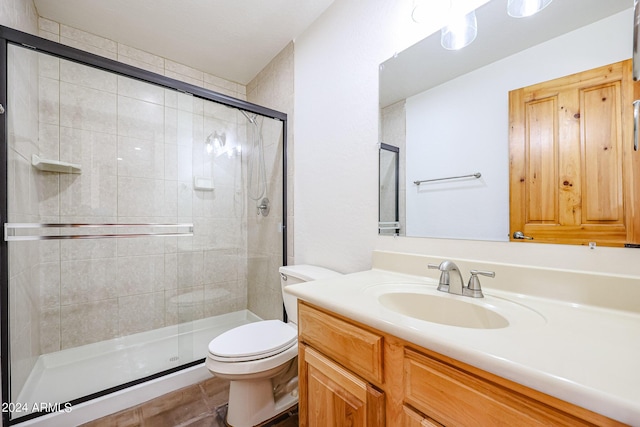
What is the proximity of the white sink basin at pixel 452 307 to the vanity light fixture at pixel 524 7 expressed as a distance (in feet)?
3.22

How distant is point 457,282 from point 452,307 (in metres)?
0.09

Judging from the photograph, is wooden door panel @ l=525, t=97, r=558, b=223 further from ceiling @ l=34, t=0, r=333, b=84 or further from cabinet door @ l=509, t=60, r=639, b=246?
ceiling @ l=34, t=0, r=333, b=84

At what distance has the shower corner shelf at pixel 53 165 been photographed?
158cm

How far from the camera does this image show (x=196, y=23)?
5.96 ft

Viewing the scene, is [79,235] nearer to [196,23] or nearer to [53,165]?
[53,165]

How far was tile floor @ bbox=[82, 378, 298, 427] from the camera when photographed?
1.35 m

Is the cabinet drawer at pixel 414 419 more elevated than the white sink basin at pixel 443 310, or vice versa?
the white sink basin at pixel 443 310

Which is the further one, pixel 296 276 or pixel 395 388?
pixel 296 276

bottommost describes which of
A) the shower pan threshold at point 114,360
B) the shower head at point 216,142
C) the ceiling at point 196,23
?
the shower pan threshold at point 114,360

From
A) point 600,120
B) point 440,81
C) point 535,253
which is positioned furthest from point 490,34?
point 535,253

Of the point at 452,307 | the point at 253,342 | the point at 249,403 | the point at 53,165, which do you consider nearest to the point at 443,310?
the point at 452,307

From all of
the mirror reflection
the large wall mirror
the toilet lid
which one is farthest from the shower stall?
the large wall mirror

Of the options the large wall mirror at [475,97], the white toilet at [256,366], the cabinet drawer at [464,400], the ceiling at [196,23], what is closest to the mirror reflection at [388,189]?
the large wall mirror at [475,97]

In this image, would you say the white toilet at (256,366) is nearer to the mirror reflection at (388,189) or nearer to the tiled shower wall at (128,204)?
the mirror reflection at (388,189)
